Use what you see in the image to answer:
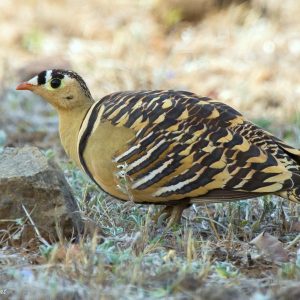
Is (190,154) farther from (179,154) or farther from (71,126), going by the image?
(71,126)

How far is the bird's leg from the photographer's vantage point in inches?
178

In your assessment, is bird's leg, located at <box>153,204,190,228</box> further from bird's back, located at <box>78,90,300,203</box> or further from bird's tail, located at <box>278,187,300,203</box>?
bird's tail, located at <box>278,187,300,203</box>

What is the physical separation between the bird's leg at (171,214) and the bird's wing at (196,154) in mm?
216

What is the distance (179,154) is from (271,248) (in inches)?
26.3

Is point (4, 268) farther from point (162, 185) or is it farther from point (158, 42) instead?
point (158, 42)

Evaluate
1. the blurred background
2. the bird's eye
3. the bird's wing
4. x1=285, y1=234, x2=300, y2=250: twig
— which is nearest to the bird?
the bird's wing

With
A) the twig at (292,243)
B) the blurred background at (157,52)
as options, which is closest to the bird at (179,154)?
the twig at (292,243)

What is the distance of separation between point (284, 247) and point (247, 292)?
776 mm

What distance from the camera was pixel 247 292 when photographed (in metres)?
3.52

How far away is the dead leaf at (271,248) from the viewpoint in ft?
13.2

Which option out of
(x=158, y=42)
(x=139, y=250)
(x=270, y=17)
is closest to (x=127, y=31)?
(x=158, y=42)

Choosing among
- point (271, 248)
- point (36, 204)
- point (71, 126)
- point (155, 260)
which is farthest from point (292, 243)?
point (71, 126)

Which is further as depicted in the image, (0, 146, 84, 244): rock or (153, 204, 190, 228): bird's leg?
(153, 204, 190, 228): bird's leg

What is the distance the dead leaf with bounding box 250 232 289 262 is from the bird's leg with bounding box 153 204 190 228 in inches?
20.2
